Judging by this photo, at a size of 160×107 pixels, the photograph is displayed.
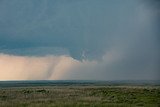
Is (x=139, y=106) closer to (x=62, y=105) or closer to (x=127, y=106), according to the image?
(x=127, y=106)

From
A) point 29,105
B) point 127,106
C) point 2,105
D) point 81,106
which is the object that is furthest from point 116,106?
point 2,105

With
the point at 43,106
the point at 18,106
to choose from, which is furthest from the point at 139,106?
the point at 18,106

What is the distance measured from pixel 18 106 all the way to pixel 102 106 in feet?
33.4

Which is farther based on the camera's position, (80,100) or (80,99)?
(80,99)

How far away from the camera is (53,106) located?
140 feet

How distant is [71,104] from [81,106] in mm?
1896

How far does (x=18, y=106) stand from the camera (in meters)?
43.1

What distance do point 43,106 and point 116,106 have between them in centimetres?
881

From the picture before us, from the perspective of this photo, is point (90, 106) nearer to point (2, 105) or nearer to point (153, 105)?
point (153, 105)

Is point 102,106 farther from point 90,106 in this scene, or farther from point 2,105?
point 2,105

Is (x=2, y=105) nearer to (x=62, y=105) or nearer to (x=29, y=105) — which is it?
(x=29, y=105)

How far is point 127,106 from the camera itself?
42781 millimetres

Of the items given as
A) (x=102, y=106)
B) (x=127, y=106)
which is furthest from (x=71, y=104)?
(x=127, y=106)

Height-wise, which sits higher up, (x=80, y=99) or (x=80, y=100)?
(x=80, y=99)
